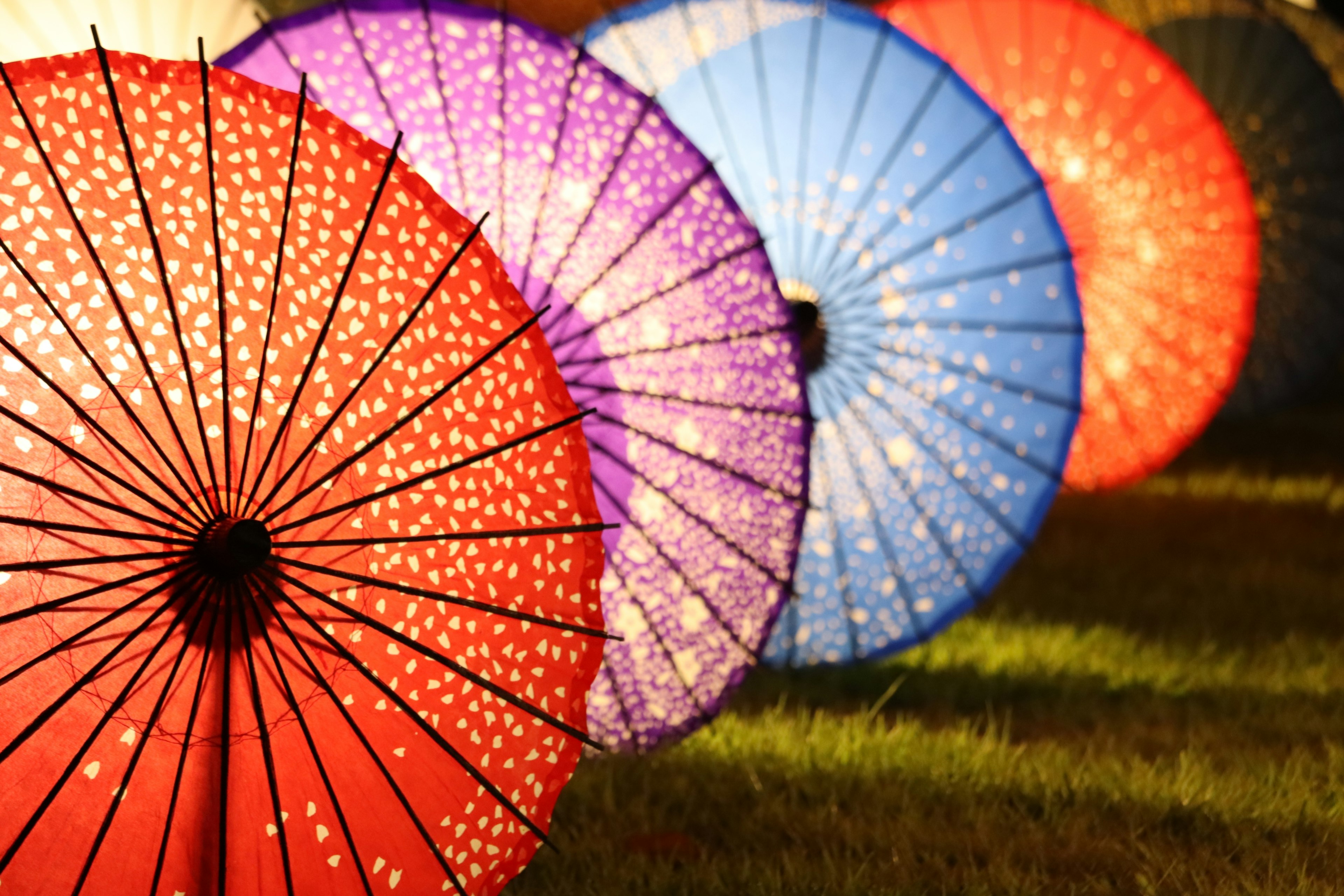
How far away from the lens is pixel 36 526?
1.59 metres

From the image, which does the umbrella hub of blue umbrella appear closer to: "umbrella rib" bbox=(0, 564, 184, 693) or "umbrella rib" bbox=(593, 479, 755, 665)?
"umbrella rib" bbox=(593, 479, 755, 665)

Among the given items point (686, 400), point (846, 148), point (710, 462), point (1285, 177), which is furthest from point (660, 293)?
point (1285, 177)

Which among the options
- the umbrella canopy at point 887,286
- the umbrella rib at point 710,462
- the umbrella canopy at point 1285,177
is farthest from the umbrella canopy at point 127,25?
the umbrella canopy at point 1285,177

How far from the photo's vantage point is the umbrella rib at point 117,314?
1696mm

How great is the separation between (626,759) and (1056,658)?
4.53 feet

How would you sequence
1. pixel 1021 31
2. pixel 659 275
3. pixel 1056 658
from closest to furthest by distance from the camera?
pixel 659 275 < pixel 1056 658 < pixel 1021 31

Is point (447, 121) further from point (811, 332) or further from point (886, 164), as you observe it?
point (886, 164)

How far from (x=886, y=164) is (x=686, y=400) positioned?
92 cm

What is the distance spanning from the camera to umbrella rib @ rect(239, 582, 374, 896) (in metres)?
1.79

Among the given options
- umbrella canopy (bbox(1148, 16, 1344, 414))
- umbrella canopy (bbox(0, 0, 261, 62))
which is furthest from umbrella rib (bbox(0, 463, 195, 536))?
umbrella canopy (bbox(1148, 16, 1344, 414))

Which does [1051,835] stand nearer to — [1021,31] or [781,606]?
[781,606]

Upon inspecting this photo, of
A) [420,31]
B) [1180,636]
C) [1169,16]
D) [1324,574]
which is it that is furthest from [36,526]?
[1169,16]

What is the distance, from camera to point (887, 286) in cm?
345

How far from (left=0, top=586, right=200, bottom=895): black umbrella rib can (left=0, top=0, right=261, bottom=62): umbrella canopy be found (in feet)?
7.73
